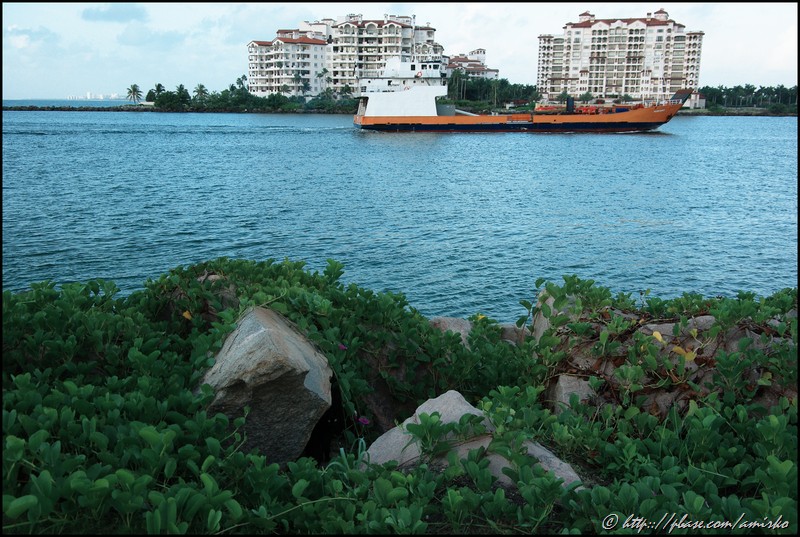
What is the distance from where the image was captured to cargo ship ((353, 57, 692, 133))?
6062cm

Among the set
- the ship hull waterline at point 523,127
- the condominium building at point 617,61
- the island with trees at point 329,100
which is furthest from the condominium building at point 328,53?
the ship hull waterline at point 523,127

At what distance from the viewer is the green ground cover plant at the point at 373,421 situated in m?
2.53

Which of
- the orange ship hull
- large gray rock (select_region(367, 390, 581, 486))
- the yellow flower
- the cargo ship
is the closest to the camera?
large gray rock (select_region(367, 390, 581, 486))

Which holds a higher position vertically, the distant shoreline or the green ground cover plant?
the distant shoreline

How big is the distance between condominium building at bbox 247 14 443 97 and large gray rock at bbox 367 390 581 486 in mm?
114453

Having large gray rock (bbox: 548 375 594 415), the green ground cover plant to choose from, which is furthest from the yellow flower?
large gray rock (bbox: 548 375 594 415)

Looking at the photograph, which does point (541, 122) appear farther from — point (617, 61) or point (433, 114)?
point (617, 61)

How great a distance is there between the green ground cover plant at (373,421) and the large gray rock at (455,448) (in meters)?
0.06

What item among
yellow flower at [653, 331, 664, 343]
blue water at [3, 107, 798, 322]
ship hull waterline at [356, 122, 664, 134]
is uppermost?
ship hull waterline at [356, 122, 664, 134]

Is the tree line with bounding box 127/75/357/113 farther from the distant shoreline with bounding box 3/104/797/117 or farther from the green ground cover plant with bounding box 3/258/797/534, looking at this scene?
the green ground cover plant with bounding box 3/258/797/534

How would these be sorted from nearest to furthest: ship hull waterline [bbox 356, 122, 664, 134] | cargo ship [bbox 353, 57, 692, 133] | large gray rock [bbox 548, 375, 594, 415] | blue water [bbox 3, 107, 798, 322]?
large gray rock [bbox 548, 375, 594, 415]
blue water [bbox 3, 107, 798, 322]
cargo ship [bbox 353, 57, 692, 133]
ship hull waterline [bbox 356, 122, 664, 134]

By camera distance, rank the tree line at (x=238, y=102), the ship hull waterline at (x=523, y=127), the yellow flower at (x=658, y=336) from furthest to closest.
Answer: the tree line at (x=238, y=102)
the ship hull waterline at (x=523, y=127)
the yellow flower at (x=658, y=336)

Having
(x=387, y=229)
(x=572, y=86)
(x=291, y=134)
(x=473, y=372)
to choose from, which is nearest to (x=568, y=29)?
(x=572, y=86)

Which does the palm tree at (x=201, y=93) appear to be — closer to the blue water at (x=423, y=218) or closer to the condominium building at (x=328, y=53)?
the condominium building at (x=328, y=53)
